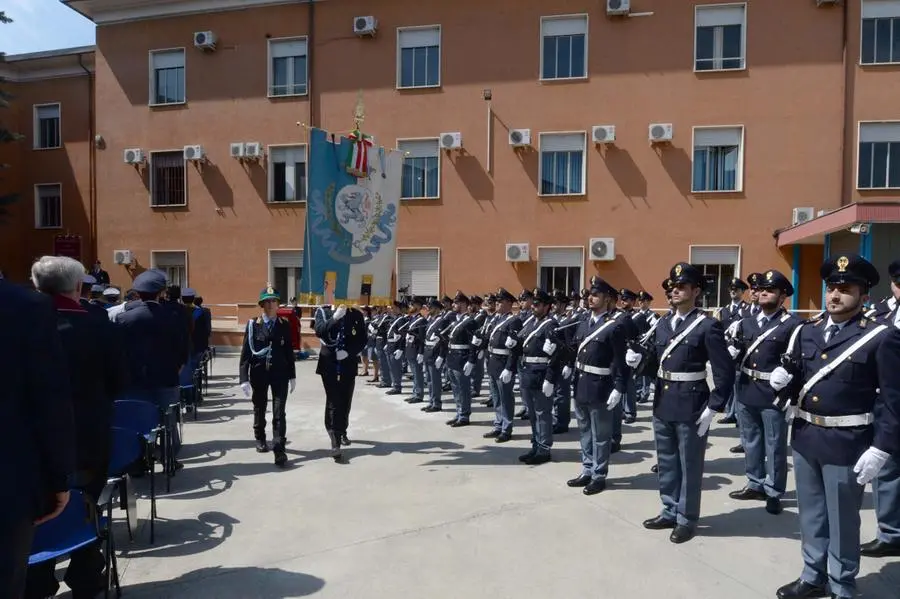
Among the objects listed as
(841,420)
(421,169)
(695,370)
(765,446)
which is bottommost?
(765,446)

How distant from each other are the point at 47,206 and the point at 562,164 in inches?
797

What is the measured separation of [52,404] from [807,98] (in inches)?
766

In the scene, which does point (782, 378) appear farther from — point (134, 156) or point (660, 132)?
point (134, 156)

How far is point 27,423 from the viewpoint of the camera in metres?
2.43

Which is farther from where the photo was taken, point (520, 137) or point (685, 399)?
point (520, 137)

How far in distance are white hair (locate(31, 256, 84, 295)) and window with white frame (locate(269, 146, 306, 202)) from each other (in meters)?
17.0

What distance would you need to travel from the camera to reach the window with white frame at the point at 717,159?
17.5 metres

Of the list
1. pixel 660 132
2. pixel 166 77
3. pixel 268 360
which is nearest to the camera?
pixel 268 360

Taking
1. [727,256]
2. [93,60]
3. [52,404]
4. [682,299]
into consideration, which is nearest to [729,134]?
[727,256]

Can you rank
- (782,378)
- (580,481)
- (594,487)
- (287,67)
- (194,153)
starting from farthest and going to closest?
(194,153), (287,67), (580,481), (594,487), (782,378)

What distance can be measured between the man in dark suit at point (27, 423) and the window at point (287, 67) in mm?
19238

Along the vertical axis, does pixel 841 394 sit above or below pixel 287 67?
below

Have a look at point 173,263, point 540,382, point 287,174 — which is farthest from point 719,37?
point 173,263

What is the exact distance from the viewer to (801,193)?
17.0 meters
